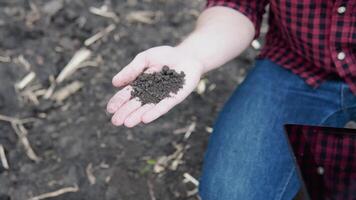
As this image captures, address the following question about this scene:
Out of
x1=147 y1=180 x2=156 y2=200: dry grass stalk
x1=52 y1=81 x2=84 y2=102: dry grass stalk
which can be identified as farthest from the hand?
x1=52 y1=81 x2=84 y2=102: dry grass stalk

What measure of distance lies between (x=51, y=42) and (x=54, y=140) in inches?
24.4

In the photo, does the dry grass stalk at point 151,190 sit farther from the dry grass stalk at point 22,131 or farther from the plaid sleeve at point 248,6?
the plaid sleeve at point 248,6

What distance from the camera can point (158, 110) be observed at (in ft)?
4.71

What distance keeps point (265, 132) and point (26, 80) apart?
1.21m

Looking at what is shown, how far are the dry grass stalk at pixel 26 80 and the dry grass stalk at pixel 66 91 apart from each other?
0.49 ft

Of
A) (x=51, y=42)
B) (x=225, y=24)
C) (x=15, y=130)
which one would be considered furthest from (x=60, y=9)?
(x=225, y=24)

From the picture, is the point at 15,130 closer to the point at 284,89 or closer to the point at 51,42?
the point at 51,42

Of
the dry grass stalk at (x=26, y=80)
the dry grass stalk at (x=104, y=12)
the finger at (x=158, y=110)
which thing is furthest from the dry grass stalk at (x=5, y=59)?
the finger at (x=158, y=110)

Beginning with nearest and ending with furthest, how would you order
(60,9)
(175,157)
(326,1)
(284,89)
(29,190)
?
(326,1)
(284,89)
(29,190)
(175,157)
(60,9)

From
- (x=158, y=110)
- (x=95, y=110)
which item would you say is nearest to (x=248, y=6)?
(x=158, y=110)

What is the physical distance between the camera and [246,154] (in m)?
1.69

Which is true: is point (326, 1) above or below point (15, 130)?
above

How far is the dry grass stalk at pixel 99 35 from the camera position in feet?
8.44

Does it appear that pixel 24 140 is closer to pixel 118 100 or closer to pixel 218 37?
pixel 118 100
